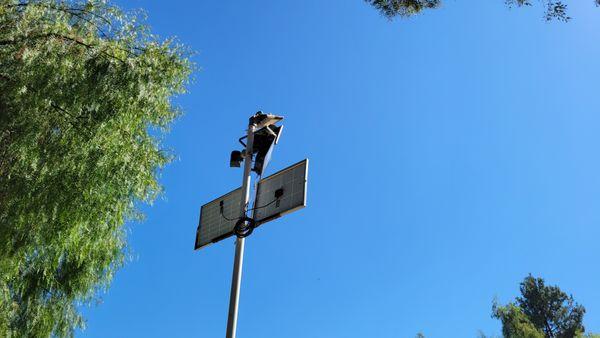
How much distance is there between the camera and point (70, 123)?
736cm

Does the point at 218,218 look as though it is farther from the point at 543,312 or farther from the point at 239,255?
the point at 543,312

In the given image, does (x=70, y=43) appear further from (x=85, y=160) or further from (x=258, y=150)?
(x=258, y=150)

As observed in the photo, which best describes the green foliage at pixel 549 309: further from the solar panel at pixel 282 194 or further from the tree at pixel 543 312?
the solar panel at pixel 282 194

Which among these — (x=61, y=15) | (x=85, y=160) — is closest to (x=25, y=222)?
(x=85, y=160)

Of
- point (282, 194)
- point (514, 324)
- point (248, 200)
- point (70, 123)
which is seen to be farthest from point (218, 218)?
point (514, 324)

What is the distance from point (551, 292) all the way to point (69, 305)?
121 ft

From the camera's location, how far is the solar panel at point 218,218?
17.6 ft

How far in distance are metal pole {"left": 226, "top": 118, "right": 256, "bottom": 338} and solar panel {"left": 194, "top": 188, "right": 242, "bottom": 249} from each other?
0.11 meters

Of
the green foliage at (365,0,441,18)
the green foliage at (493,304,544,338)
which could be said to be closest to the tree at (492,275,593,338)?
→ the green foliage at (493,304,544,338)

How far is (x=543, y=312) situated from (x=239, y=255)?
38.8 m

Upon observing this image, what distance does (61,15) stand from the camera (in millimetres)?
7930

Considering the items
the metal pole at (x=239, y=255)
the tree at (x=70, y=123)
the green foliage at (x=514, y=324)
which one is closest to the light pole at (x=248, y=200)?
the metal pole at (x=239, y=255)

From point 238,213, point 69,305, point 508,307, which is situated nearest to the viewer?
point 238,213

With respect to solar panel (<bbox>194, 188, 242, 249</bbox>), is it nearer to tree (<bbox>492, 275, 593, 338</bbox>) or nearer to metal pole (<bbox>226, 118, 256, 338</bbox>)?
metal pole (<bbox>226, 118, 256, 338</bbox>)
